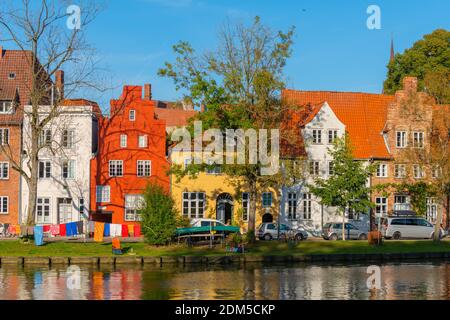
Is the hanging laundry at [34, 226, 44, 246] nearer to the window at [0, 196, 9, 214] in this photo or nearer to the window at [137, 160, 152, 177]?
the window at [0, 196, 9, 214]

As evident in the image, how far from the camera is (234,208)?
7131 cm

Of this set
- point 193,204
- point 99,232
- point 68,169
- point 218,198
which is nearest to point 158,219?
point 99,232

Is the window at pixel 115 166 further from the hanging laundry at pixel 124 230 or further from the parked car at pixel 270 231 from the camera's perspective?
the parked car at pixel 270 231

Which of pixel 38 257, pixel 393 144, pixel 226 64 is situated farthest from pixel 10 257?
pixel 393 144

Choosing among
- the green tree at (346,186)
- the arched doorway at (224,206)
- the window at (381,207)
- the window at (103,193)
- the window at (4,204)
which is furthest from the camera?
the window at (381,207)

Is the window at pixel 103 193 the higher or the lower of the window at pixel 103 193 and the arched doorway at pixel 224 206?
the higher

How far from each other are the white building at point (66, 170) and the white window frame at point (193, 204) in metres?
8.58

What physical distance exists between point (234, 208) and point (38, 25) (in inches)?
960

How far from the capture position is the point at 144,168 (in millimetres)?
71500

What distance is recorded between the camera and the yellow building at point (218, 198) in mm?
70625

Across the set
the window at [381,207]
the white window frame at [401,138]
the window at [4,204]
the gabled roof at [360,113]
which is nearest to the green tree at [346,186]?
the window at [381,207]

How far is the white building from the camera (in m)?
70.3

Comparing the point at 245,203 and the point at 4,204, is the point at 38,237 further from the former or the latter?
the point at 245,203

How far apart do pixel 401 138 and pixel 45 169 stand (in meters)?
32.7
